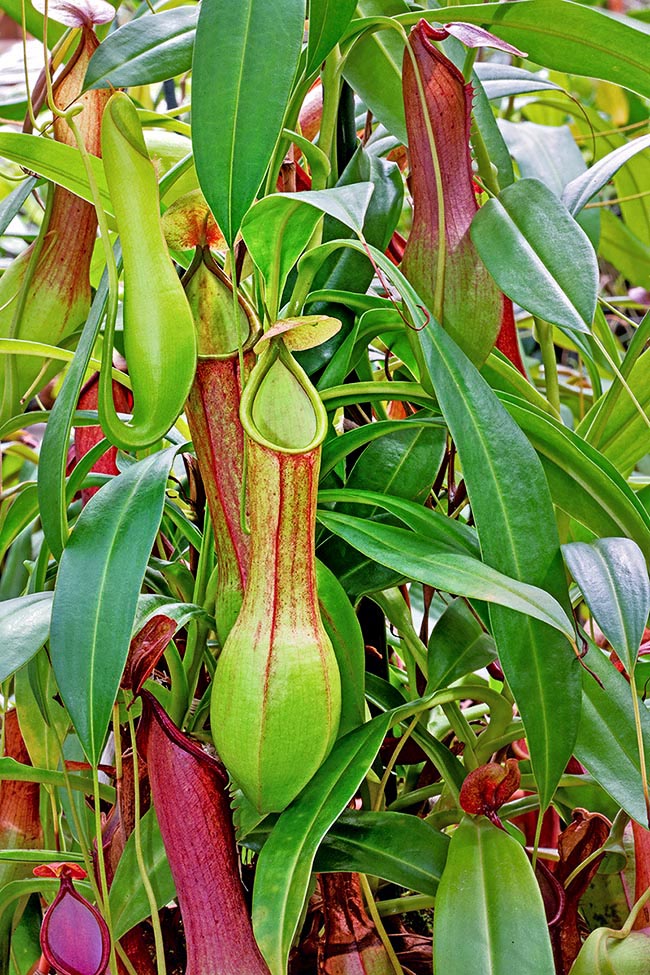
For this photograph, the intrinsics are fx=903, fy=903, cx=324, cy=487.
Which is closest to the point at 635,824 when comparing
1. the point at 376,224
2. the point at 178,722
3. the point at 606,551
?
the point at 606,551

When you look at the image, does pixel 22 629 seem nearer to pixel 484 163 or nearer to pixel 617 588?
pixel 617 588

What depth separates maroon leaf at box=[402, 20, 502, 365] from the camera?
1.63 feet

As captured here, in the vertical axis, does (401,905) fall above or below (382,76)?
below

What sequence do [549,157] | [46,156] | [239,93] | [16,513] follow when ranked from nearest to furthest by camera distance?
[239,93]
[46,156]
[16,513]
[549,157]

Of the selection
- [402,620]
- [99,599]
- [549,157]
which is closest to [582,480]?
[402,620]

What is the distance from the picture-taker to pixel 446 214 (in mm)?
506

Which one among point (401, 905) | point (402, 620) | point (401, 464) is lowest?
point (401, 905)

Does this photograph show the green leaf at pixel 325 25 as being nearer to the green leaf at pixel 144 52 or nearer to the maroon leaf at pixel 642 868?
the green leaf at pixel 144 52

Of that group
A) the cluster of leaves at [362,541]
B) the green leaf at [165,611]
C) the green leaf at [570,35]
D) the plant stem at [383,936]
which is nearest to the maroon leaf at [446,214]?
the cluster of leaves at [362,541]

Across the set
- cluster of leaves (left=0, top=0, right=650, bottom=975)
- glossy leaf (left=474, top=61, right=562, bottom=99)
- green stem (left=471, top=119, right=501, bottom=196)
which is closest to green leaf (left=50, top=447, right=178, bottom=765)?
cluster of leaves (left=0, top=0, right=650, bottom=975)

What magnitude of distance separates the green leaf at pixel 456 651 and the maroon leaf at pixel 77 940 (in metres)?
0.23

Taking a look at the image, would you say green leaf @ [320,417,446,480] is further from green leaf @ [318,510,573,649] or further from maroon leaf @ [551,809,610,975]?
maroon leaf @ [551,809,610,975]

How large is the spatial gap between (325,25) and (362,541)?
29 centimetres

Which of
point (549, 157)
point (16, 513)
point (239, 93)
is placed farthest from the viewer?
point (549, 157)
